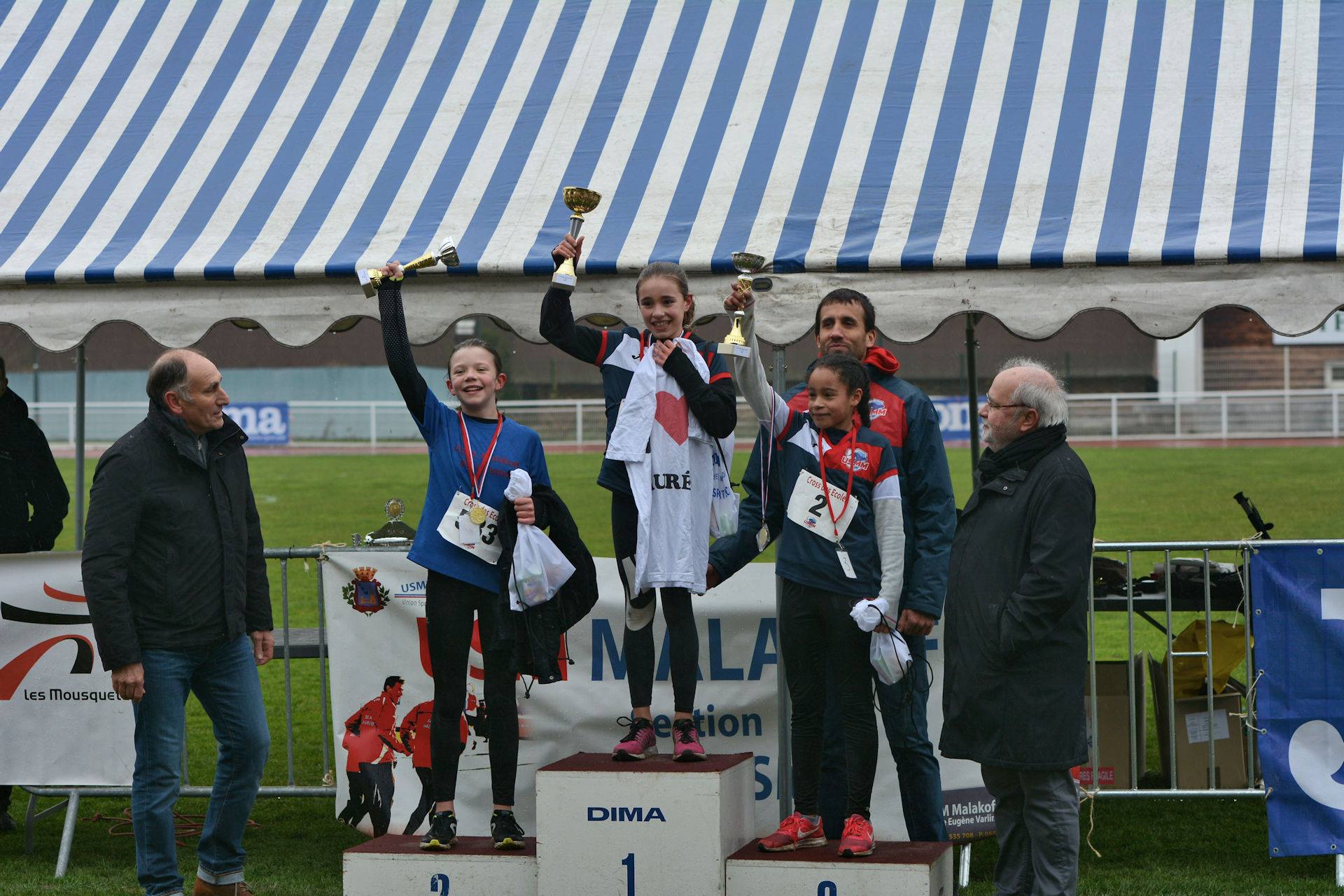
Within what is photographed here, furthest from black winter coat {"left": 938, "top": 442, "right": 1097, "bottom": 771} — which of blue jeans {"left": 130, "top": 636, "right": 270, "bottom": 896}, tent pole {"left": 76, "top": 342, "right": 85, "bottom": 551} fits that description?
tent pole {"left": 76, "top": 342, "right": 85, "bottom": 551}

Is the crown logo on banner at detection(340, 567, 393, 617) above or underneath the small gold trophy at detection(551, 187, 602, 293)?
→ underneath

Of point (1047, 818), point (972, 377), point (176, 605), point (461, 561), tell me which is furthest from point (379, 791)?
point (972, 377)

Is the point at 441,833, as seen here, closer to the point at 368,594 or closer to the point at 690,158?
the point at 368,594

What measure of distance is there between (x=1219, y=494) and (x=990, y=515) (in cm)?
2239

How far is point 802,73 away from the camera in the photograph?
638 cm

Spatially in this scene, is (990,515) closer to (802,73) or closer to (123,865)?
(802,73)

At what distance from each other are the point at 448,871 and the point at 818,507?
1.71m

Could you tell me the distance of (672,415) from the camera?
15.9 ft

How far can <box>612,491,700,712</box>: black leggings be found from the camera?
481cm

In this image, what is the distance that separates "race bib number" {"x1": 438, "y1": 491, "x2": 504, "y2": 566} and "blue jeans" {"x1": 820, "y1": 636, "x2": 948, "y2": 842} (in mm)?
1186

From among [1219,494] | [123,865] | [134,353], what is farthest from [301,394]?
[123,865]

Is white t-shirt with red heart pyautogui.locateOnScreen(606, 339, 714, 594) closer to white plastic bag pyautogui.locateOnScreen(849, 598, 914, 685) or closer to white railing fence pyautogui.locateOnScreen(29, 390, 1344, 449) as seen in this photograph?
white plastic bag pyautogui.locateOnScreen(849, 598, 914, 685)

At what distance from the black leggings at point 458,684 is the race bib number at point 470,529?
0.40ft

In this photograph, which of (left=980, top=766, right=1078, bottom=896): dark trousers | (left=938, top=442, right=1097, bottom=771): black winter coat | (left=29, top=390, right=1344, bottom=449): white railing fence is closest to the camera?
(left=938, top=442, right=1097, bottom=771): black winter coat
